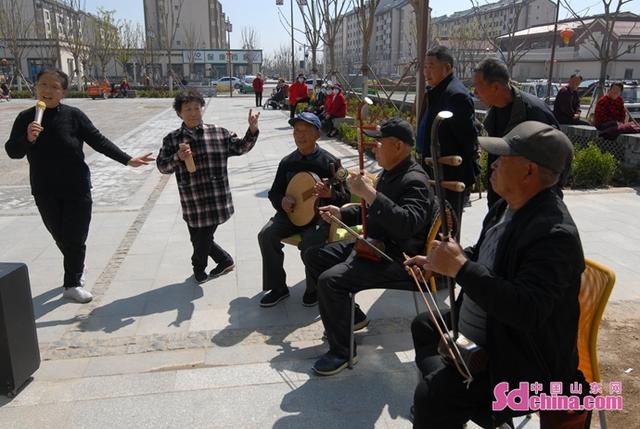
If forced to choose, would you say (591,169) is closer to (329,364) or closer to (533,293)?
(329,364)

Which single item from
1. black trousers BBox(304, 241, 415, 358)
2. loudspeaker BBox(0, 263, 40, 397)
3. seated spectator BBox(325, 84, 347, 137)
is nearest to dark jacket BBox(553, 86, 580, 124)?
seated spectator BBox(325, 84, 347, 137)

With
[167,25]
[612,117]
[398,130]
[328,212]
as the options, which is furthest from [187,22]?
[398,130]

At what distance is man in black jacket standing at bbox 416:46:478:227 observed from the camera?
4141 millimetres

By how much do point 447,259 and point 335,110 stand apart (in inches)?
498

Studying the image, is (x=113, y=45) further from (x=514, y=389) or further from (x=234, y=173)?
(x=514, y=389)

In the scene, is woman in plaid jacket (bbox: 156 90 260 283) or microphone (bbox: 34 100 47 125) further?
woman in plaid jacket (bbox: 156 90 260 283)

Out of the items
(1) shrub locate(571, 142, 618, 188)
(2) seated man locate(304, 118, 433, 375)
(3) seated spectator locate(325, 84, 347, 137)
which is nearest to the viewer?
(2) seated man locate(304, 118, 433, 375)

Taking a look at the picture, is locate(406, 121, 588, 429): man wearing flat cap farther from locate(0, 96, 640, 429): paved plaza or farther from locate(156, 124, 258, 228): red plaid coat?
locate(156, 124, 258, 228): red plaid coat

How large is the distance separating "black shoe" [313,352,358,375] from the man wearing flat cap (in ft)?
3.53

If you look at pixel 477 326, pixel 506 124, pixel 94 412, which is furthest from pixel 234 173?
pixel 477 326

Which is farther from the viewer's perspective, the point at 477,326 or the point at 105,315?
the point at 105,315

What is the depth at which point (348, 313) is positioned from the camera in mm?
3102

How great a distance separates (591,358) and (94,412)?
2430 mm

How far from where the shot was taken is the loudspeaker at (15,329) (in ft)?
9.25
